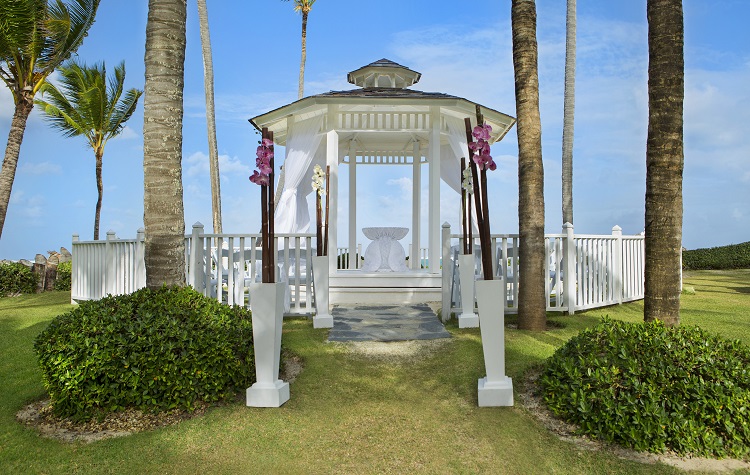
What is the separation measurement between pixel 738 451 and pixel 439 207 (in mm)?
6687

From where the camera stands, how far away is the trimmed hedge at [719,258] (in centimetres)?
1845

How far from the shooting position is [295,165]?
10547 millimetres

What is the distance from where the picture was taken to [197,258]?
847 centimetres

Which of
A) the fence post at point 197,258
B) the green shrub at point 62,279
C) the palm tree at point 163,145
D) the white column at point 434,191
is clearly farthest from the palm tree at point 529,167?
the green shrub at point 62,279


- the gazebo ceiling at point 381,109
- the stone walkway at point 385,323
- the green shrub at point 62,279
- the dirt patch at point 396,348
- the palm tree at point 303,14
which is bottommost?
the dirt patch at point 396,348

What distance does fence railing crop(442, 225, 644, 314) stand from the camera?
8.48 m

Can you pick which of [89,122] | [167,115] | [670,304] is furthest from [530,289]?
[89,122]

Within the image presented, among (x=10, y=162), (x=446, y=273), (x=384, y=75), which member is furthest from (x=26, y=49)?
(x=446, y=273)

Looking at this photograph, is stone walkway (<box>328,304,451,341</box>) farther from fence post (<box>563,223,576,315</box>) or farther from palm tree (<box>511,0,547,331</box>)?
fence post (<box>563,223,576,315</box>)

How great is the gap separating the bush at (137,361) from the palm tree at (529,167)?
3904mm

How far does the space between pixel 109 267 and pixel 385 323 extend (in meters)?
6.43

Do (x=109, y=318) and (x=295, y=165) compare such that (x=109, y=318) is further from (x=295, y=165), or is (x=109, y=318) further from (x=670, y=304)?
(x=295, y=165)

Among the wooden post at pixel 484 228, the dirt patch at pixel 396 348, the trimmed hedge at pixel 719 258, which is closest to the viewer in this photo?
the wooden post at pixel 484 228

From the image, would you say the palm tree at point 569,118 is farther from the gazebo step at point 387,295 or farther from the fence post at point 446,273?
the fence post at point 446,273
